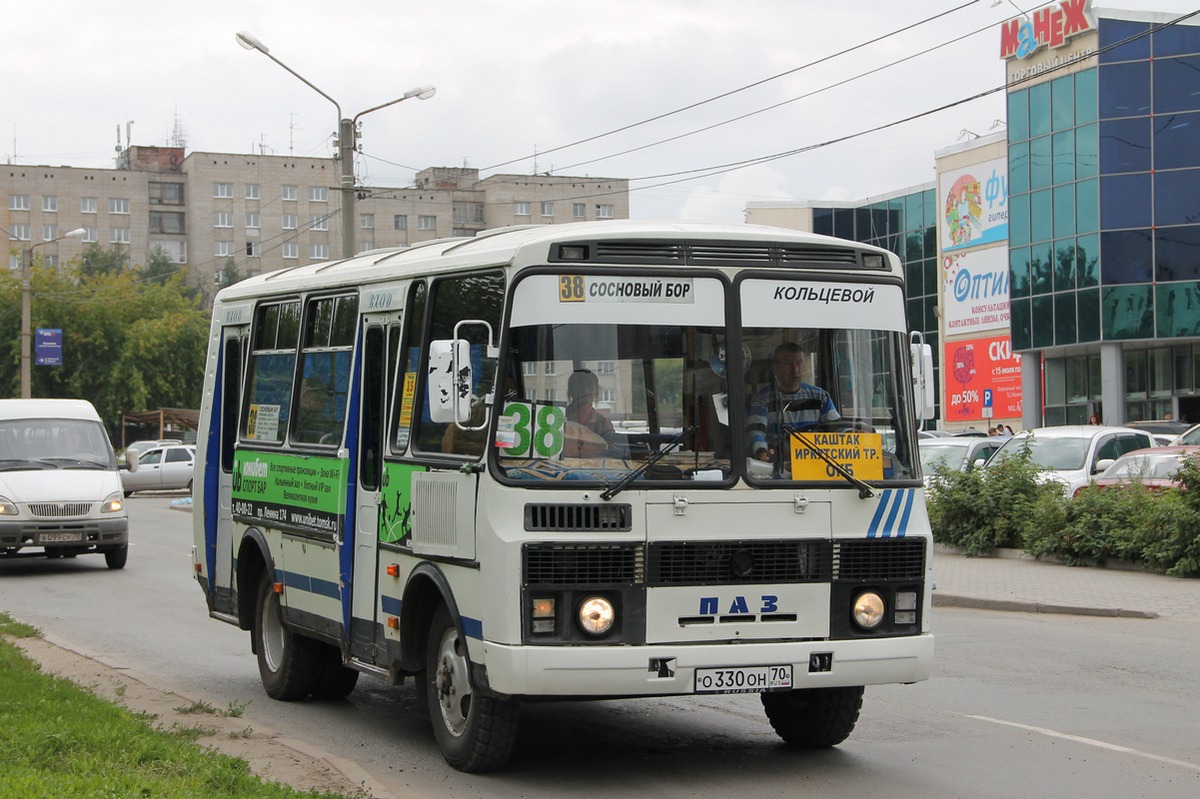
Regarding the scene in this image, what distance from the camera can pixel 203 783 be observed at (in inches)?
272

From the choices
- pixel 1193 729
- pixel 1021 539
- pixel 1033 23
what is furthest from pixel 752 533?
pixel 1033 23

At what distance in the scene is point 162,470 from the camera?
5125cm

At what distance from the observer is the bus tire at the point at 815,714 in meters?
8.66

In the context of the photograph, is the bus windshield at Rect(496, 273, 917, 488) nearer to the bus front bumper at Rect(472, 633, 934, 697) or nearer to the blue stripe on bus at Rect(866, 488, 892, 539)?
the blue stripe on bus at Rect(866, 488, 892, 539)

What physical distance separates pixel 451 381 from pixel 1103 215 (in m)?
43.0

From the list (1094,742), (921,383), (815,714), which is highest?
(921,383)

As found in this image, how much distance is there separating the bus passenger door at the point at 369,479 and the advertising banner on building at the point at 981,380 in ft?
160

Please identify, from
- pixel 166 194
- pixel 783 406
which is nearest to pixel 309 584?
pixel 783 406

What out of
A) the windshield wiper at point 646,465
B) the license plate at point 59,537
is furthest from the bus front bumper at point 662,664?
the license plate at point 59,537

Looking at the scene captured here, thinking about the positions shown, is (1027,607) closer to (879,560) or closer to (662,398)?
(879,560)

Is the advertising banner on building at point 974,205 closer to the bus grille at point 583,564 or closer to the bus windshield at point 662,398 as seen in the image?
the bus windshield at point 662,398

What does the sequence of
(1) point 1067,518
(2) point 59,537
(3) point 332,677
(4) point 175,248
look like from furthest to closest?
(4) point 175,248 → (2) point 59,537 → (1) point 1067,518 → (3) point 332,677

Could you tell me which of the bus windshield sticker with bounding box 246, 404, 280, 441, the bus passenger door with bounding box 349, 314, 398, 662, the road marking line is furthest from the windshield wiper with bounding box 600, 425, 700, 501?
the bus windshield sticker with bounding box 246, 404, 280, 441

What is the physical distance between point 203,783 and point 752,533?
2.74m
